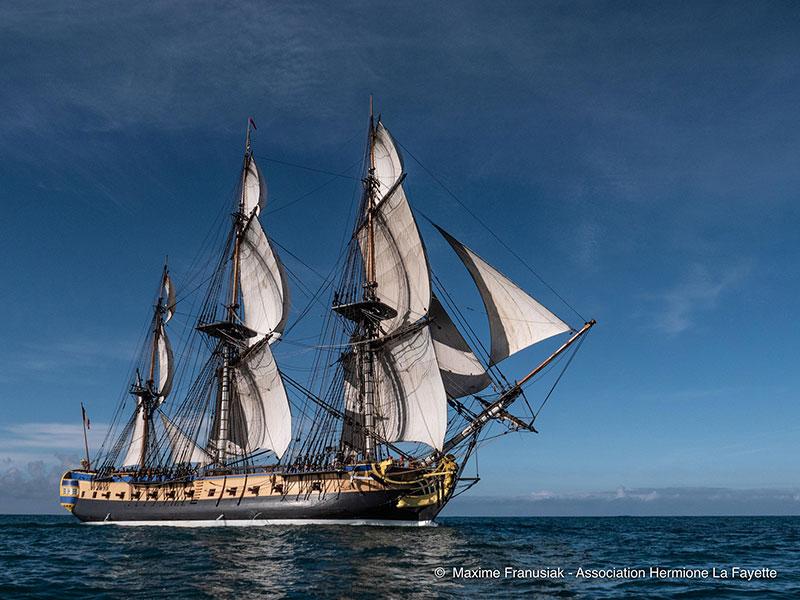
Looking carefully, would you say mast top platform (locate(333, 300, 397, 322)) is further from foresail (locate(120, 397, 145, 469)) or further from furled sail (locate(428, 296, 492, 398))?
foresail (locate(120, 397, 145, 469))

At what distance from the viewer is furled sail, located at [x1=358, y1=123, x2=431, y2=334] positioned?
54875 mm

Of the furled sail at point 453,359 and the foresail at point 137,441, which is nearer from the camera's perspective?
the furled sail at point 453,359

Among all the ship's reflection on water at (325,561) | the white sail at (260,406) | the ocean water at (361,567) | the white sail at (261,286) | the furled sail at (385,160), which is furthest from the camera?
the white sail at (261,286)

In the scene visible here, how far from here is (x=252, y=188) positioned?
7281 centimetres

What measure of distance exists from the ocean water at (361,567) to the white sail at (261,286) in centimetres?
2520

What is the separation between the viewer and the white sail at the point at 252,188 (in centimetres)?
7206

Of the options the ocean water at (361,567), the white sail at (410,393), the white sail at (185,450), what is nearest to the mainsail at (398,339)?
the white sail at (410,393)

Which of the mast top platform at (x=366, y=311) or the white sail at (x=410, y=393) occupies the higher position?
the mast top platform at (x=366, y=311)

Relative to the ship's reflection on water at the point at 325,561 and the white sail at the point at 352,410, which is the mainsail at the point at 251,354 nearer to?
the white sail at the point at 352,410

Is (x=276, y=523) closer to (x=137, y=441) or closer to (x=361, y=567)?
(x=361, y=567)

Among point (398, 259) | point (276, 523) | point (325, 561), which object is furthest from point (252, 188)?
point (325, 561)

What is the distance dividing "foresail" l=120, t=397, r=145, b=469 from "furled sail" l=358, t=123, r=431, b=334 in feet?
104

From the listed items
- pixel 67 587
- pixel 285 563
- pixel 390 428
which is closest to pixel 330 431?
pixel 390 428

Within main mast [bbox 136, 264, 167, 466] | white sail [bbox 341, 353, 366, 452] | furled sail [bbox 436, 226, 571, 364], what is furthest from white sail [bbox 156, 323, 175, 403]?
furled sail [bbox 436, 226, 571, 364]
